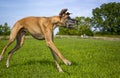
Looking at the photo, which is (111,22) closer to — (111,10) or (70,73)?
(111,10)

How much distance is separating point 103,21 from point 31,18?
367 ft

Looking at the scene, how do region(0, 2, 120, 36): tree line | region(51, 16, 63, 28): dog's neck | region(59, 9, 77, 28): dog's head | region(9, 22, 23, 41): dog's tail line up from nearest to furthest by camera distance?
region(59, 9, 77, 28): dog's head, region(51, 16, 63, 28): dog's neck, region(9, 22, 23, 41): dog's tail, region(0, 2, 120, 36): tree line

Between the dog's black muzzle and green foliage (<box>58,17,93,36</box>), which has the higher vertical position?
the dog's black muzzle

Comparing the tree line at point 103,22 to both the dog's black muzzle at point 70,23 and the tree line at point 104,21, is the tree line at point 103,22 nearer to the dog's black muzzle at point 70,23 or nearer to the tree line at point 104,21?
the tree line at point 104,21

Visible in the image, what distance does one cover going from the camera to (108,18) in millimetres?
122312

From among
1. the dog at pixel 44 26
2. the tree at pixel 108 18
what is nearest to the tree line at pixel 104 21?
the tree at pixel 108 18

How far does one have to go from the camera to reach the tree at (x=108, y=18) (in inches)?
4690

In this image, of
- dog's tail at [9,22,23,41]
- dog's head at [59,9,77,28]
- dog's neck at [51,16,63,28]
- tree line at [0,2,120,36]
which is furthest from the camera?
tree line at [0,2,120,36]

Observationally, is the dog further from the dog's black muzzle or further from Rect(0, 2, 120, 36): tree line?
Rect(0, 2, 120, 36): tree line

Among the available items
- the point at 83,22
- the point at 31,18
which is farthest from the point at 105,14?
the point at 31,18

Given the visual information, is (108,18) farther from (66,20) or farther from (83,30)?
(66,20)

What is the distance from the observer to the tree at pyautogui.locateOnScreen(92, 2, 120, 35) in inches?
4690

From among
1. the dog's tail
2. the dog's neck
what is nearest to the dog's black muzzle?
the dog's neck

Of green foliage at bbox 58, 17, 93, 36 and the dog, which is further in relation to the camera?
green foliage at bbox 58, 17, 93, 36
